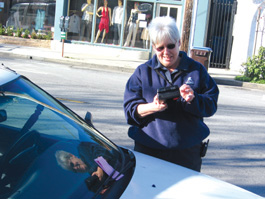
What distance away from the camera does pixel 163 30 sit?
2.83 m

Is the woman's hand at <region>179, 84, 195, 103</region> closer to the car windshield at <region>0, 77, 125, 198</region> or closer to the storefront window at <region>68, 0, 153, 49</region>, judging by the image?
the car windshield at <region>0, 77, 125, 198</region>

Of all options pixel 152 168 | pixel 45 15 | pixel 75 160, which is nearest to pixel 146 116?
pixel 152 168

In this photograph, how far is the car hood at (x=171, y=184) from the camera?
2329mm

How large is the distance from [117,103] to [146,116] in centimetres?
599

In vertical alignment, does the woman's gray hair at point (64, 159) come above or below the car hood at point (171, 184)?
above

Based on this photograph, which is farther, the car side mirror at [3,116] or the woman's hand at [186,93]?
the woman's hand at [186,93]

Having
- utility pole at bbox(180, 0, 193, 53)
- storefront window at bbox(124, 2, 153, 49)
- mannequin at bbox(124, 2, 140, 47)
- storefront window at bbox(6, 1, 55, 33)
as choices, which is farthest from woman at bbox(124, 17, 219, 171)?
storefront window at bbox(6, 1, 55, 33)

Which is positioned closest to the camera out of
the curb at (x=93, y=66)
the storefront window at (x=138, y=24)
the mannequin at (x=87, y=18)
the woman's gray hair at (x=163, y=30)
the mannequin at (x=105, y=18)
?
the woman's gray hair at (x=163, y=30)

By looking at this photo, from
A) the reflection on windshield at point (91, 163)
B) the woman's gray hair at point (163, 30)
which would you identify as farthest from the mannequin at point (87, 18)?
the reflection on windshield at point (91, 163)

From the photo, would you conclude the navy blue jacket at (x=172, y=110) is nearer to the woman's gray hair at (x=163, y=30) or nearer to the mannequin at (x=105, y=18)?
the woman's gray hair at (x=163, y=30)

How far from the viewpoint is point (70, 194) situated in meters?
2.09

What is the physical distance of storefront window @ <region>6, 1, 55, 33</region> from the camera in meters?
21.9

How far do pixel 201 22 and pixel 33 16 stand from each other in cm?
945

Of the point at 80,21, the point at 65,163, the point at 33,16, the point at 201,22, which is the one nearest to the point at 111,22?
the point at 80,21
